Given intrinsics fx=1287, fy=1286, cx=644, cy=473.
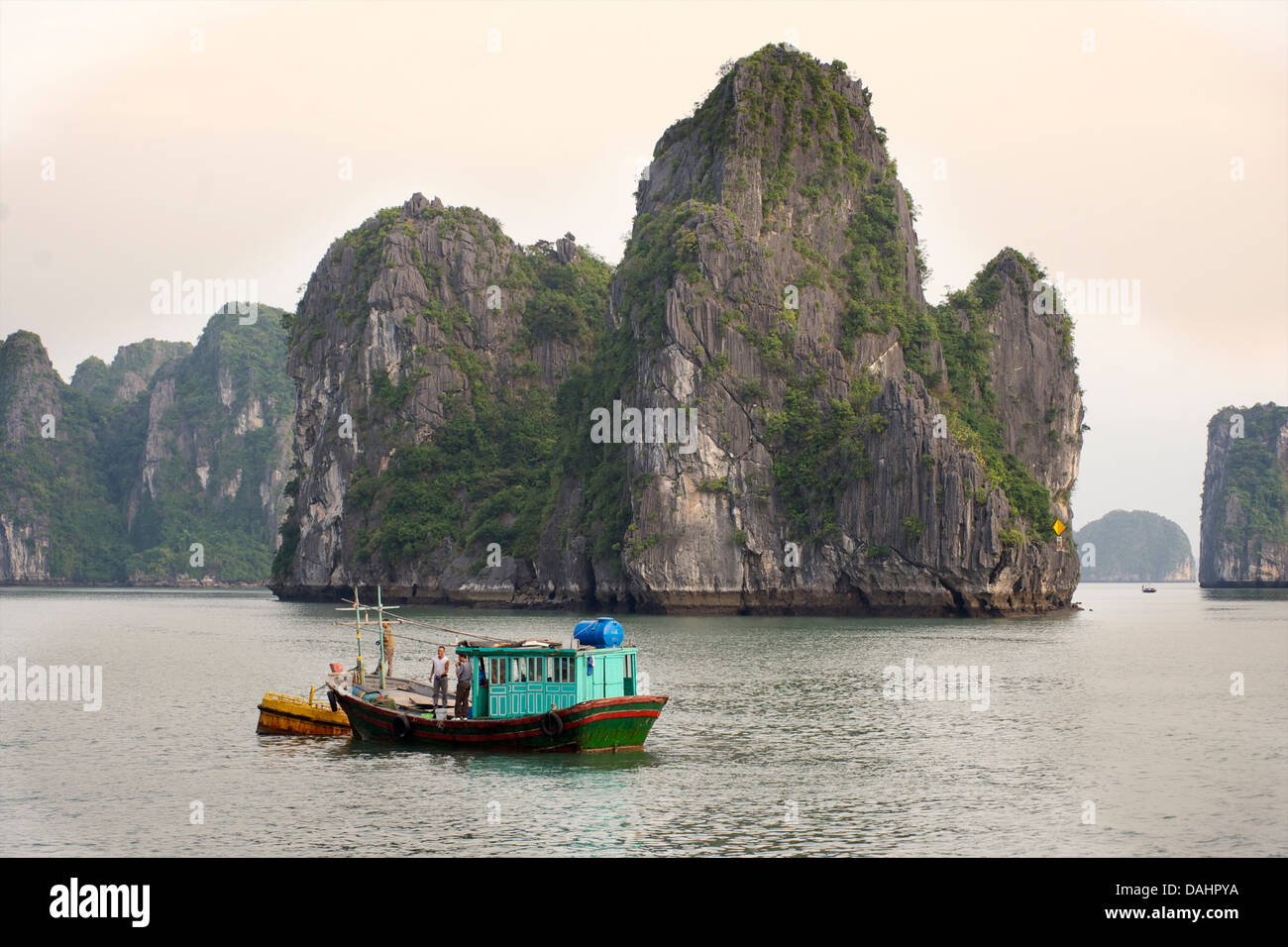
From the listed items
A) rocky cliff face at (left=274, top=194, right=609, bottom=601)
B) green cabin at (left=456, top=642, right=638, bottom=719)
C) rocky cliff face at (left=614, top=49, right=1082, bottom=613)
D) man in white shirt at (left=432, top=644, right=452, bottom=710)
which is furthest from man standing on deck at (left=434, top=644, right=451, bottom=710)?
rocky cliff face at (left=274, top=194, right=609, bottom=601)

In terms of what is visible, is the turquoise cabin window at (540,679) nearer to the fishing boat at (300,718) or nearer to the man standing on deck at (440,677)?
the man standing on deck at (440,677)

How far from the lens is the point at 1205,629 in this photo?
265ft

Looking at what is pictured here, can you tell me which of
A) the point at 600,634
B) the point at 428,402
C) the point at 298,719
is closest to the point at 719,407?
the point at 428,402

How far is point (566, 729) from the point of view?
29.8 meters

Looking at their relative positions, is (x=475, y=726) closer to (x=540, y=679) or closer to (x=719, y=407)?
(x=540, y=679)

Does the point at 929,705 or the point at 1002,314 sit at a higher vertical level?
the point at 1002,314

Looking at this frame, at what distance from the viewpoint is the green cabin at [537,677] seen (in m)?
30.5

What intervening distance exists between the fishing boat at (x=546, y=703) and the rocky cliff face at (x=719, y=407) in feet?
192

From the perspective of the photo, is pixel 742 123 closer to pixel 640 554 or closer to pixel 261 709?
pixel 640 554

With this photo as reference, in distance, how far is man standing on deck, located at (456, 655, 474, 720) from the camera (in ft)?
103

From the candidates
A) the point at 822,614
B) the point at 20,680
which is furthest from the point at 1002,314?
the point at 20,680

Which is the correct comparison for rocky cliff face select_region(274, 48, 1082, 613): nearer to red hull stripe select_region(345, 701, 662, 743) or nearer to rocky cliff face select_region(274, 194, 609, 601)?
rocky cliff face select_region(274, 194, 609, 601)

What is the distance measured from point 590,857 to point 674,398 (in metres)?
73.2

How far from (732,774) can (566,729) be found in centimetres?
427
